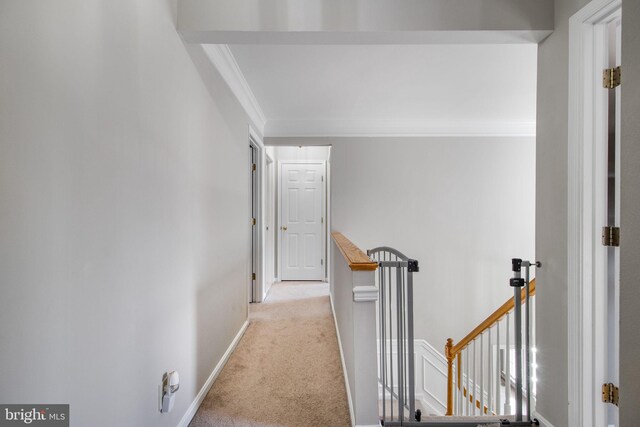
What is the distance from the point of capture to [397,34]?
A: 1.57 metres

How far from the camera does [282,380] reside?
2.10 meters

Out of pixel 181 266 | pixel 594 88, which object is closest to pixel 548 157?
pixel 594 88

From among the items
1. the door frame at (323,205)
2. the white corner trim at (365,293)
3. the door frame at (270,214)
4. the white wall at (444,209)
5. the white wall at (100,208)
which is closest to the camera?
the white wall at (100,208)

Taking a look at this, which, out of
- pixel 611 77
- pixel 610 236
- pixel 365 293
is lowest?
pixel 365 293

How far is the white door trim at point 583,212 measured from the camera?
1.38 metres

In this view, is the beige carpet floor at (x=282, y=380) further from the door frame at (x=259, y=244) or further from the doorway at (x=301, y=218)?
the doorway at (x=301, y=218)

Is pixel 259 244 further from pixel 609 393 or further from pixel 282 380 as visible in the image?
pixel 609 393

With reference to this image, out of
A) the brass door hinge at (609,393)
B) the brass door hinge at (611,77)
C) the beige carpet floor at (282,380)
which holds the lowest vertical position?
the beige carpet floor at (282,380)

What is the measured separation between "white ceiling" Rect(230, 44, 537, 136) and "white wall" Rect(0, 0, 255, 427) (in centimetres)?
92

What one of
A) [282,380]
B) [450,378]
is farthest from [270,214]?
[450,378]

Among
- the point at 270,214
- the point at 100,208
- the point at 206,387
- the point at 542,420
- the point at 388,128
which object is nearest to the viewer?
the point at 100,208

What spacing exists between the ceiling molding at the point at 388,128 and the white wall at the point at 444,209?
0.09 meters

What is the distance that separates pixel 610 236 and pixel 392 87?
211 cm

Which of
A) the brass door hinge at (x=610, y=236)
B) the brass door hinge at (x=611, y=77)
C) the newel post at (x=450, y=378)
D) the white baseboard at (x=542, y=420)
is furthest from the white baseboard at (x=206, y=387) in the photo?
the brass door hinge at (x=611, y=77)
